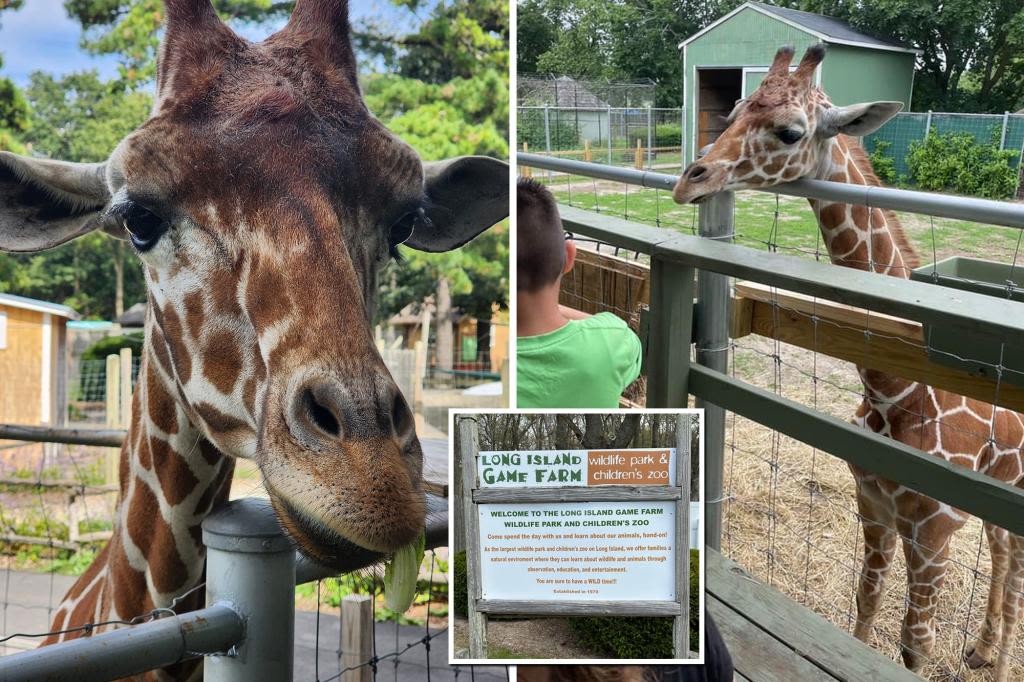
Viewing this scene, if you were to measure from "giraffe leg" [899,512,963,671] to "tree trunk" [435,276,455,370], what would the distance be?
125cm

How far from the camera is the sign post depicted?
3.18 ft

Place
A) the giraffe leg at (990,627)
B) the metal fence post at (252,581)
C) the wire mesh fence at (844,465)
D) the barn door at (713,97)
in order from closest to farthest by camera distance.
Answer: the metal fence post at (252,581)
the wire mesh fence at (844,465)
the giraffe leg at (990,627)
the barn door at (713,97)

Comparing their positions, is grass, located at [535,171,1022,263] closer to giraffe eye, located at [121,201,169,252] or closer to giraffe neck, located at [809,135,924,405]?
giraffe neck, located at [809,135,924,405]

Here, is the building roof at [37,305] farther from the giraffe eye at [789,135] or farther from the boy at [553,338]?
the giraffe eye at [789,135]

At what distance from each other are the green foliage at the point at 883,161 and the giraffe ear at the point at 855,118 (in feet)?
12.1

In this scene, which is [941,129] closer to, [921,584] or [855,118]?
[855,118]

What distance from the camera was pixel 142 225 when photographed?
4.07ft

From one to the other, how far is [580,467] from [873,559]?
1.63 meters

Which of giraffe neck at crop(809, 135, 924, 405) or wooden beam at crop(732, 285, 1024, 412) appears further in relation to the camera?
giraffe neck at crop(809, 135, 924, 405)

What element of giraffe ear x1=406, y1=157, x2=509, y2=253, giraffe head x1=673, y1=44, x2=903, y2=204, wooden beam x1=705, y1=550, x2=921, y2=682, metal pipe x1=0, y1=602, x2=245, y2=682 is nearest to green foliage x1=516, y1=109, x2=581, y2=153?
giraffe head x1=673, y1=44, x2=903, y2=204

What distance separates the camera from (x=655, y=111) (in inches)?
257

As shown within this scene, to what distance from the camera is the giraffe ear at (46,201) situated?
4.12 feet

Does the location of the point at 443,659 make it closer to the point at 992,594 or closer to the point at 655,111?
the point at 992,594

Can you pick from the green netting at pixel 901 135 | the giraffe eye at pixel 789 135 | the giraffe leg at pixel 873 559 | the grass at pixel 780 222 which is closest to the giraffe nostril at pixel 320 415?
the giraffe leg at pixel 873 559
